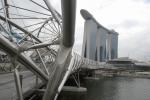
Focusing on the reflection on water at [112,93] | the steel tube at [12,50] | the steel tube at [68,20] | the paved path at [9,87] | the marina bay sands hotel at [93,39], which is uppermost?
the marina bay sands hotel at [93,39]

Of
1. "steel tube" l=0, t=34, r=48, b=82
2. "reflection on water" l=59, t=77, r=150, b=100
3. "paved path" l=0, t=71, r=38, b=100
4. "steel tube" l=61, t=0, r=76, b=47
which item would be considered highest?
"steel tube" l=61, t=0, r=76, b=47

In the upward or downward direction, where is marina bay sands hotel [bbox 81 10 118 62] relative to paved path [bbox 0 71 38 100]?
upward

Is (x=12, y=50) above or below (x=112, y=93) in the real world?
above

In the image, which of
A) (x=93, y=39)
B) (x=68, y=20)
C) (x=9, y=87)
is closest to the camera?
(x=68, y=20)

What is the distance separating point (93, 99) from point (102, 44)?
157 metres

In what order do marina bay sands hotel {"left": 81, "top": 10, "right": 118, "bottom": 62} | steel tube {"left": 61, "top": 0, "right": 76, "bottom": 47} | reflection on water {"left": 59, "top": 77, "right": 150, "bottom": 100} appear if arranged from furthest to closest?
marina bay sands hotel {"left": 81, "top": 10, "right": 118, "bottom": 62}
reflection on water {"left": 59, "top": 77, "right": 150, "bottom": 100}
steel tube {"left": 61, "top": 0, "right": 76, "bottom": 47}

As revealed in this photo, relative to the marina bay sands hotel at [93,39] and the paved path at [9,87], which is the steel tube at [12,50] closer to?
the paved path at [9,87]

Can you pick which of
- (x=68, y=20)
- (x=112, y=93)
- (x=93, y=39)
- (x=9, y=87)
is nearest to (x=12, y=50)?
(x=68, y=20)

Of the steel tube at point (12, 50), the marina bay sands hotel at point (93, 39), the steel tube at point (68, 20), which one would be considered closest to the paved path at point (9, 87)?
the steel tube at point (12, 50)

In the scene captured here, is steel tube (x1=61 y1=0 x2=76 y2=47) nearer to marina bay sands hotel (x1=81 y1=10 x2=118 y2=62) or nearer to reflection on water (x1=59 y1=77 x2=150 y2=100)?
reflection on water (x1=59 y1=77 x2=150 y2=100)

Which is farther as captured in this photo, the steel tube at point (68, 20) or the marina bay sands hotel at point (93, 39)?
the marina bay sands hotel at point (93, 39)

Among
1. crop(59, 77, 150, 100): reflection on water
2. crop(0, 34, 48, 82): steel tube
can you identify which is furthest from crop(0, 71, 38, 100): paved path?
crop(0, 34, 48, 82): steel tube

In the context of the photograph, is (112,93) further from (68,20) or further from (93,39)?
(93,39)

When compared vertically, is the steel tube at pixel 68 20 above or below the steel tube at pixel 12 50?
above
